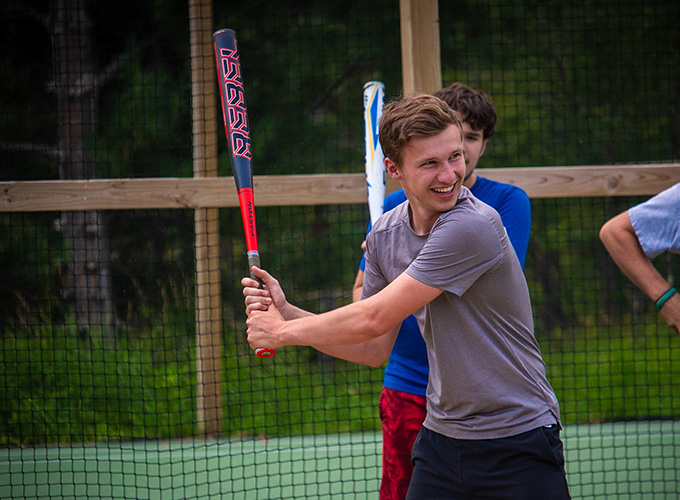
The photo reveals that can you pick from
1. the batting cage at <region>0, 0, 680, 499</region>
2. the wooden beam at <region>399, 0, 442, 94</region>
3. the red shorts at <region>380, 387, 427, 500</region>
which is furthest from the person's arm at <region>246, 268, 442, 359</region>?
the batting cage at <region>0, 0, 680, 499</region>

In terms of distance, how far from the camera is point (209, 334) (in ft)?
12.5

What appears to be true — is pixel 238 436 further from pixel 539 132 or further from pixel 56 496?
pixel 539 132

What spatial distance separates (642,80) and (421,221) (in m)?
5.65

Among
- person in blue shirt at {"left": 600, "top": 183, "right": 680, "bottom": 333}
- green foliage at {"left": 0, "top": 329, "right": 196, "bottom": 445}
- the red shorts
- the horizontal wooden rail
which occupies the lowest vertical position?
green foliage at {"left": 0, "top": 329, "right": 196, "bottom": 445}

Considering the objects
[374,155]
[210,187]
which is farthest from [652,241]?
[210,187]

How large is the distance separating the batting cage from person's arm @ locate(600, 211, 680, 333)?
2.46m

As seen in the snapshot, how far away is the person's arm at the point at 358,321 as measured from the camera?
163 cm

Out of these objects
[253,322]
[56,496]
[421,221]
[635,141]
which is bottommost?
[56,496]

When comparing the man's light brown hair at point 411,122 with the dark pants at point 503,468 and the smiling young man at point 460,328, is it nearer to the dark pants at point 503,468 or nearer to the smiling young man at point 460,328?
the smiling young man at point 460,328

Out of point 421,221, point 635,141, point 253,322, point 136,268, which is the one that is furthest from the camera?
point 635,141

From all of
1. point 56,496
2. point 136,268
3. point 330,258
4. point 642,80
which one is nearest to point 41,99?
point 136,268

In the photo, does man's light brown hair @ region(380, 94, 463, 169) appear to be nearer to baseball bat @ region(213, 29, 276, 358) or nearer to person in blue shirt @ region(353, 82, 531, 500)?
Answer: person in blue shirt @ region(353, 82, 531, 500)

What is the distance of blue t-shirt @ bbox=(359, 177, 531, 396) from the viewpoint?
2.16 m

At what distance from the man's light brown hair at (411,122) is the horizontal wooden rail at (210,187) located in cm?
138
